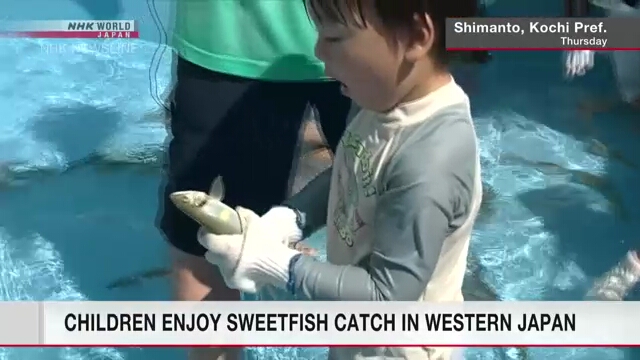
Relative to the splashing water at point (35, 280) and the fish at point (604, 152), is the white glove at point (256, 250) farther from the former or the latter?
the fish at point (604, 152)

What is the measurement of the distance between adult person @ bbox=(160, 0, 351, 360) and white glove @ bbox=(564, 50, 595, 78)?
33cm

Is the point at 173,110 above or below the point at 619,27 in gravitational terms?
below

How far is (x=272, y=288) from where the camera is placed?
4.65 feet

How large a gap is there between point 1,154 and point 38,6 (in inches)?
9.2

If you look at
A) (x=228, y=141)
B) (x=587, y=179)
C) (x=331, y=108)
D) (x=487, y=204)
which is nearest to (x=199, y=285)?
(x=228, y=141)

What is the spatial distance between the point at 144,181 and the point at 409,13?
1.52 feet

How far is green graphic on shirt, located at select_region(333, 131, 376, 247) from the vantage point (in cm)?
137

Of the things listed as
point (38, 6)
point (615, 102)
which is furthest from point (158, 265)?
point (615, 102)

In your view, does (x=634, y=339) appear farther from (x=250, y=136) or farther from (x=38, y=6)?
(x=38, y=6)

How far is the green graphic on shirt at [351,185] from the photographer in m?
1.37

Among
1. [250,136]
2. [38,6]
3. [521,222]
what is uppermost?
[38,6]

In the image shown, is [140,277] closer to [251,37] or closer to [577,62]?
[251,37]

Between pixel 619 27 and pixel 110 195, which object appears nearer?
pixel 619 27

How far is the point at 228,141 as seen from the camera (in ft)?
4.80
